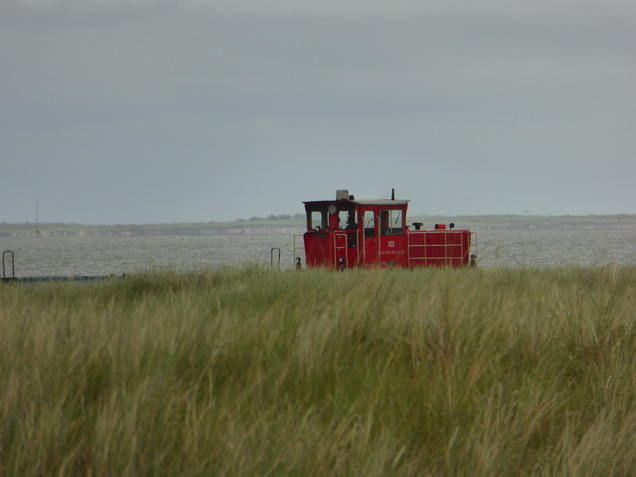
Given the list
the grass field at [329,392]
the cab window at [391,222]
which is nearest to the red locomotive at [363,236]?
the cab window at [391,222]

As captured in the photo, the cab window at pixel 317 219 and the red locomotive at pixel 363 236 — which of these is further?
the cab window at pixel 317 219

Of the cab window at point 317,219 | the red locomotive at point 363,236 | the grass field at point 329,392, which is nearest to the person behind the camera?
the grass field at point 329,392

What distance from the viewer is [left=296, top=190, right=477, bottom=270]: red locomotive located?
20.6m

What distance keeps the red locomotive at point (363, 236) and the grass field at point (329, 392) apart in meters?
13.2

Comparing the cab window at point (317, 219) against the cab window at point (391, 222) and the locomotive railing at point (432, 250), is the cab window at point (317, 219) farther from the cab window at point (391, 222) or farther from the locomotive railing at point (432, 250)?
the locomotive railing at point (432, 250)

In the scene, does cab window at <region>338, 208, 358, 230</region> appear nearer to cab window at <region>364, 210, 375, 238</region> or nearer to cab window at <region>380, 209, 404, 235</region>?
cab window at <region>364, 210, 375, 238</region>

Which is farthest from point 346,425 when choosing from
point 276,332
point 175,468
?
point 276,332

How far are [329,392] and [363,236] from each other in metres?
15.8

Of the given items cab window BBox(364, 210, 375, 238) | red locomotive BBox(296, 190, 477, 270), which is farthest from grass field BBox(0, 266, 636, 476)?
cab window BBox(364, 210, 375, 238)

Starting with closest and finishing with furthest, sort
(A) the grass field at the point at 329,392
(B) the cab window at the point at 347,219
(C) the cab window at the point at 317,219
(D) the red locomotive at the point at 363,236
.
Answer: (A) the grass field at the point at 329,392 → (D) the red locomotive at the point at 363,236 → (B) the cab window at the point at 347,219 → (C) the cab window at the point at 317,219

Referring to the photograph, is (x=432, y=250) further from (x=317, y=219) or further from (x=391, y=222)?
(x=317, y=219)

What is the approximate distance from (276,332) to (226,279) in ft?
23.9

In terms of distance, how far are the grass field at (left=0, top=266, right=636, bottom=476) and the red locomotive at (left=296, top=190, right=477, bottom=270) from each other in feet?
43.2

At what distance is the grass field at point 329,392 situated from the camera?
4.05 metres
